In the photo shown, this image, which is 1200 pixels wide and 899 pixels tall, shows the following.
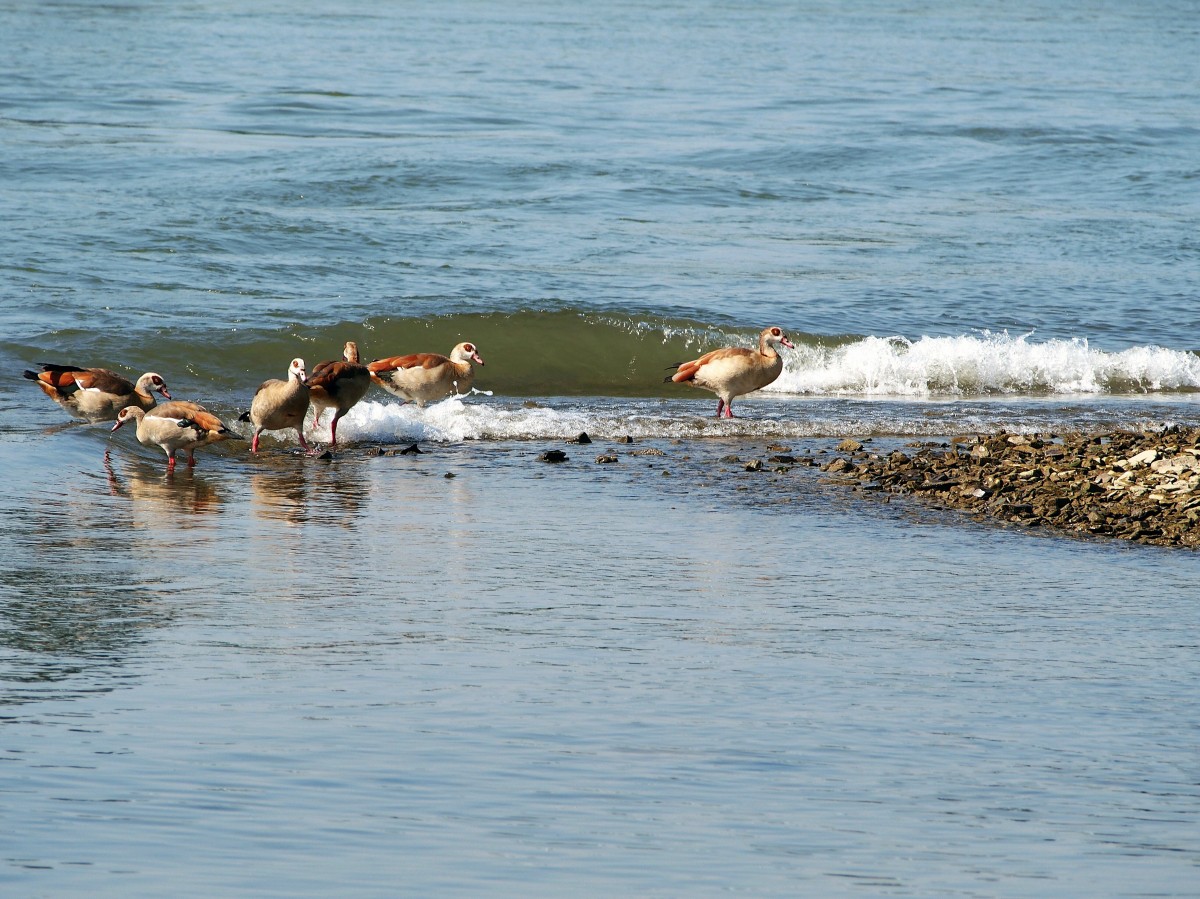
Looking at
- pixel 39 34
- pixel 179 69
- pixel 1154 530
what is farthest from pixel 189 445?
pixel 39 34

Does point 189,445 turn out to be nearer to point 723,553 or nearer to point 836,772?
point 723,553

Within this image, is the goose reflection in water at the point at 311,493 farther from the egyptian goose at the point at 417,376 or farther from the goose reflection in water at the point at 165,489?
the egyptian goose at the point at 417,376

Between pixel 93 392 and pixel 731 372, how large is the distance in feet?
18.3

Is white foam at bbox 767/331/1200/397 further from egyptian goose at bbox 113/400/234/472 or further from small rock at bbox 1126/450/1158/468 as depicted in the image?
egyptian goose at bbox 113/400/234/472

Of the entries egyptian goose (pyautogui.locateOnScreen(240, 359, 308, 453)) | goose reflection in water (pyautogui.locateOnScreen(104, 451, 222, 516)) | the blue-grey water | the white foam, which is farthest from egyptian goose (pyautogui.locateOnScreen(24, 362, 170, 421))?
the white foam

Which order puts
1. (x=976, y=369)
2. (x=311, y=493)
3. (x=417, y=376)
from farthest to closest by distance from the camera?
(x=976, y=369)
(x=417, y=376)
(x=311, y=493)

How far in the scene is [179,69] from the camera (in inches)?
1583

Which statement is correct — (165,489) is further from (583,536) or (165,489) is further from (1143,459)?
(1143,459)

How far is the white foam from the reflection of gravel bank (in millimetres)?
4542

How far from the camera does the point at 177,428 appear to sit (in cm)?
1176

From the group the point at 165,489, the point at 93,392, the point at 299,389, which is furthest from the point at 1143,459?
the point at 93,392

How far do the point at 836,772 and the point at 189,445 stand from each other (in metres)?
7.54

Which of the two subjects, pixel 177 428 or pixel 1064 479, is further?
pixel 177 428

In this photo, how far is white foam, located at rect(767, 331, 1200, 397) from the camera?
17500 millimetres
